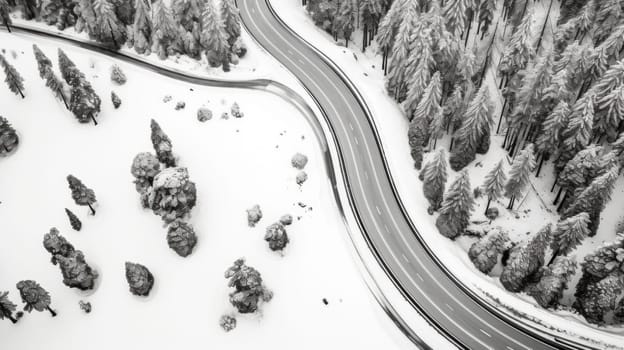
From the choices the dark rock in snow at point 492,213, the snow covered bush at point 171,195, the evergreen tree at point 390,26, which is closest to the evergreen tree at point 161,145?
the snow covered bush at point 171,195

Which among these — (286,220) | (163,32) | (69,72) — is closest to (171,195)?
(286,220)

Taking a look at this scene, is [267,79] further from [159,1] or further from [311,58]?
[159,1]

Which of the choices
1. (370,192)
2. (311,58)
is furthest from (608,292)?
(311,58)

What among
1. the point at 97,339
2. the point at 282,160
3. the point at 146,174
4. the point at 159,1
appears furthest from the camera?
the point at 159,1

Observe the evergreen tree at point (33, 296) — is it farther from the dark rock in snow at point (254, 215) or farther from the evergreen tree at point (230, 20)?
the evergreen tree at point (230, 20)

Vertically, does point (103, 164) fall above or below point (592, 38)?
below

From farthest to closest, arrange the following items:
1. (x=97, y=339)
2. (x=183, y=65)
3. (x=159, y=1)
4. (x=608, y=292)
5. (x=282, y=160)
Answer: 1. (x=183, y=65)
2. (x=159, y=1)
3. (x=282, y=160)
4. (x=97, y=339)
5. (x=608, y=292)
